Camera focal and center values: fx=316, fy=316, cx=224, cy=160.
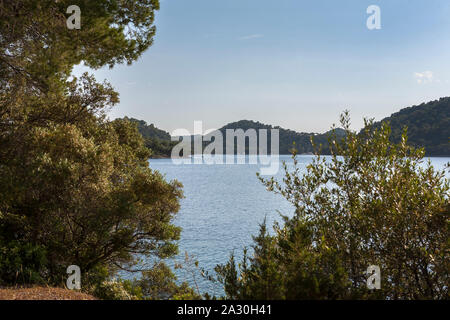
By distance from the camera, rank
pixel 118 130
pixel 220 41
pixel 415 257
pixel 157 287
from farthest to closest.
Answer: pixel 220 41 < pixel 118 130 < pixel 157 287 < pixel 415 257

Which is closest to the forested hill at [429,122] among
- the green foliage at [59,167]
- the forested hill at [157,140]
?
the green foliage at [59,167]

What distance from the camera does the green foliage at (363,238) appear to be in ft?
15.8

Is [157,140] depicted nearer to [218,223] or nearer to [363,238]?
[218,223]

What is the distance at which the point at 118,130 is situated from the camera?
1775cm

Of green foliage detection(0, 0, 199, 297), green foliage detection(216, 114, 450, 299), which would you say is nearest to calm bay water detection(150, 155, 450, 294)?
green foliage detection(0, 0, 199, 297)

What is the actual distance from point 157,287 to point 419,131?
195ft

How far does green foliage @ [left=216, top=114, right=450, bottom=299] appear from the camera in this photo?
4.82 m

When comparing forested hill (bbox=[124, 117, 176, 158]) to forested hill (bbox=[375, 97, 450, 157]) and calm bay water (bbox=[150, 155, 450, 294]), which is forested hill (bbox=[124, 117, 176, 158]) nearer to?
calm bay water (bbox=[150, 155, 450, 294])

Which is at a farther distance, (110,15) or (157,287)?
(157,287)

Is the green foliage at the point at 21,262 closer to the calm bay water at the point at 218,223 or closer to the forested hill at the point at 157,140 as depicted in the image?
the calm bay water at the point at 218,223

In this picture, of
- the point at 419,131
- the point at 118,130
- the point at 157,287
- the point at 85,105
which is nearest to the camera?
the point at 85,105

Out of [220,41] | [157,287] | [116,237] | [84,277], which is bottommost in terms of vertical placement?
[157,287]

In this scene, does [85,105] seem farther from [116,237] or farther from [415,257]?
[415,257]

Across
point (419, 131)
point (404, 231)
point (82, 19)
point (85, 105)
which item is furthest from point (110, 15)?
point (419, 131)
